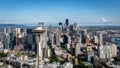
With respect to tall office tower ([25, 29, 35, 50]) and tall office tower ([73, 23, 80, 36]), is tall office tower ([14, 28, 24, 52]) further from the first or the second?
tall office tower ([73, 23, 80, 36])

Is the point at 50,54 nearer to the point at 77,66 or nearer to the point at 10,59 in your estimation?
the point at 10,59

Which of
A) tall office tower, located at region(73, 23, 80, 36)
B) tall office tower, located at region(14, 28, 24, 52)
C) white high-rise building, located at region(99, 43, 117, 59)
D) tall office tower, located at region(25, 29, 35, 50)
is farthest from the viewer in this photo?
tall office tower, located at region(73, 23, 80, 36)

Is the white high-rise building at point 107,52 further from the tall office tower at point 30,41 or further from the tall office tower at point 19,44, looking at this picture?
the tall office tower at point 19,44

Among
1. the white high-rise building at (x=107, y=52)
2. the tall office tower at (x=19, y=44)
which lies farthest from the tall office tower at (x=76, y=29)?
the white high-rise building at (x=107, y=52)

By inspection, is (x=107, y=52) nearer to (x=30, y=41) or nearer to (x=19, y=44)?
(x=30, y=41)

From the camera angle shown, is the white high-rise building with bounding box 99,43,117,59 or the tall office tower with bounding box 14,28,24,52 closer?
the white high-rise building with bounding box 99,43,117,59

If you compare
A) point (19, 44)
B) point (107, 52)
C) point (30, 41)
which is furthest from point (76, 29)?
point (107, 52)

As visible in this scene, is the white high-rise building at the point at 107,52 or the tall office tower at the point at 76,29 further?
the tall office tower at the point at 76,29

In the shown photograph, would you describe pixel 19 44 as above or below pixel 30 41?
below

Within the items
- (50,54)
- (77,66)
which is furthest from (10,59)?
(77,66)

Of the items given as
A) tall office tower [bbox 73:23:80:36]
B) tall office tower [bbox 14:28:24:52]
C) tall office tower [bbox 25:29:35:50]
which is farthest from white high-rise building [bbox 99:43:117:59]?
tall office tower [bbox 73:23:80:36]

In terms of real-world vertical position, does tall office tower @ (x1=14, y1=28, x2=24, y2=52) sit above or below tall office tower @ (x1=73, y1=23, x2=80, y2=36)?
below

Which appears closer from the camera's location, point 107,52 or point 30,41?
point 107,52
